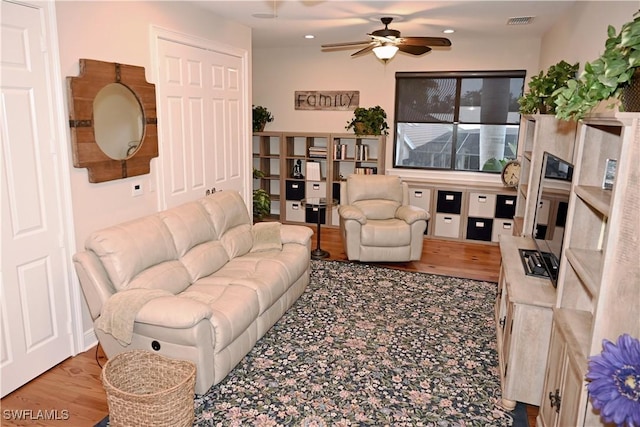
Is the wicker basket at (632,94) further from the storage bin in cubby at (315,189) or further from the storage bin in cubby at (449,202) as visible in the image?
the storage bin in cubby at (315,189)

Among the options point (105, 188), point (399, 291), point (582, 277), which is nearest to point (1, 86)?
point (105, 188)

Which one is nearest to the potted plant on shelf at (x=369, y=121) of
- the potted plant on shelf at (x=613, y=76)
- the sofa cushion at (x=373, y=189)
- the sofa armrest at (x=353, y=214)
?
the sofa cushion at (x=373, y=189)

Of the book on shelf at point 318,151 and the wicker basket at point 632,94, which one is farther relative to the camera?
the book on shelf at point 318,151

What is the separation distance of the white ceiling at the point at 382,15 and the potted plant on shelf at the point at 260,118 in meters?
1.36

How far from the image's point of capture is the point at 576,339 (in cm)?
195

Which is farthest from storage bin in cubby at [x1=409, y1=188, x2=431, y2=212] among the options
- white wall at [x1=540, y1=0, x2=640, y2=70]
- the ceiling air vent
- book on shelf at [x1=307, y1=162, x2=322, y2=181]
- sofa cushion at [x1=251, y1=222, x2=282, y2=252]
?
sofa cushion at [x1=251, y1=222, x2=282, y2=252]

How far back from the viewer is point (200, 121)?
14.1ft

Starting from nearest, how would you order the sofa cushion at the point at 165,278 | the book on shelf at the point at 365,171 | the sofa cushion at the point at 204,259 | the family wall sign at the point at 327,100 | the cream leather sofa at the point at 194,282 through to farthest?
the cream leather sofa at the point at 194,282 → the sofa cushion at the point at 165,278 → the sofa cushion at the point at 204,259 → the book on shelf at the point at 365,171 → the family wall sign at the point at 327,100

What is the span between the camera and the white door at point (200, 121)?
152 inches

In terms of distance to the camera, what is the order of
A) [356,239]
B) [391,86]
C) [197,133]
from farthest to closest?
1. [391,86]
2. [356,239]
3. [197,133]

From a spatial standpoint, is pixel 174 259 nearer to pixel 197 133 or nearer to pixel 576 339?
pixel 197 133

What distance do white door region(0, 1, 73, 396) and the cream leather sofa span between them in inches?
11.5

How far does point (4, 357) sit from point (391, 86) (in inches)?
212

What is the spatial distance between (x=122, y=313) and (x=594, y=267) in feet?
7.81
